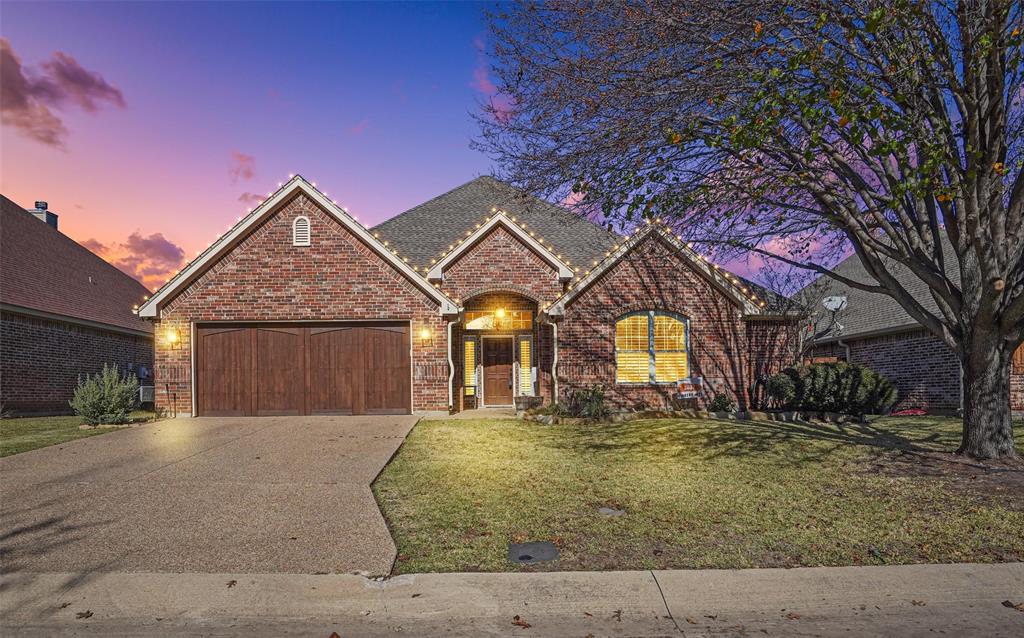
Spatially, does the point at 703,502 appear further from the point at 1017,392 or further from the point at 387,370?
the point at 1017,392

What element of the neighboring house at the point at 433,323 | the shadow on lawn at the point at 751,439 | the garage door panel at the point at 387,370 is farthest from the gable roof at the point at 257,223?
the shadow on lawn at the point at 751,439

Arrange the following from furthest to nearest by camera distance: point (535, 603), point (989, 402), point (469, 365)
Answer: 1. point (469, 365)
2. point (989, 402)
3. point (535, 603)

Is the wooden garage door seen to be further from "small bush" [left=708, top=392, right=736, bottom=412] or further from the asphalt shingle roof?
"small bush" [left=708, top=392, right=736, bottom=412]

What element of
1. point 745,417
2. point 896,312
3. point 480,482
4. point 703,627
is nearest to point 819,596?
point 703,627

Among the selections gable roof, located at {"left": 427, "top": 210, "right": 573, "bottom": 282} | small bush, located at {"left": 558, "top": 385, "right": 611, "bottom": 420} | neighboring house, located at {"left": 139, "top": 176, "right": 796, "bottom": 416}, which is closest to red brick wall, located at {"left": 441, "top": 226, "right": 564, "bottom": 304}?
neighboring house, located at {"left": 139, "top": 176, "right": 796, "bottom": 416}

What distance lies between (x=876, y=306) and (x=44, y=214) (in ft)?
103

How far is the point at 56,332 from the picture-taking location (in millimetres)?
18266

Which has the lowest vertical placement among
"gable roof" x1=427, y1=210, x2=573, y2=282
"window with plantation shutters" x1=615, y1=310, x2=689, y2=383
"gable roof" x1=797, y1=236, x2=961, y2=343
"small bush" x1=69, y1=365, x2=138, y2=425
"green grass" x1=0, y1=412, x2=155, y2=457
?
"green grass" x1=0, y1=412, x2=155, y2=457

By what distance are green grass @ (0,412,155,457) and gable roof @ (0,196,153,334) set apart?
3549mm

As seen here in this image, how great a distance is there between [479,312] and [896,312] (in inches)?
503

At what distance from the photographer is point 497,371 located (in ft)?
58.2

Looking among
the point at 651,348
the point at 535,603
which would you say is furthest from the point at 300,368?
the point at 535,603

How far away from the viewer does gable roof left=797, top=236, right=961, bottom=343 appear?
57.9 feet

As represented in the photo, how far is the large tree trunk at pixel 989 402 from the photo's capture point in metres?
8.10
